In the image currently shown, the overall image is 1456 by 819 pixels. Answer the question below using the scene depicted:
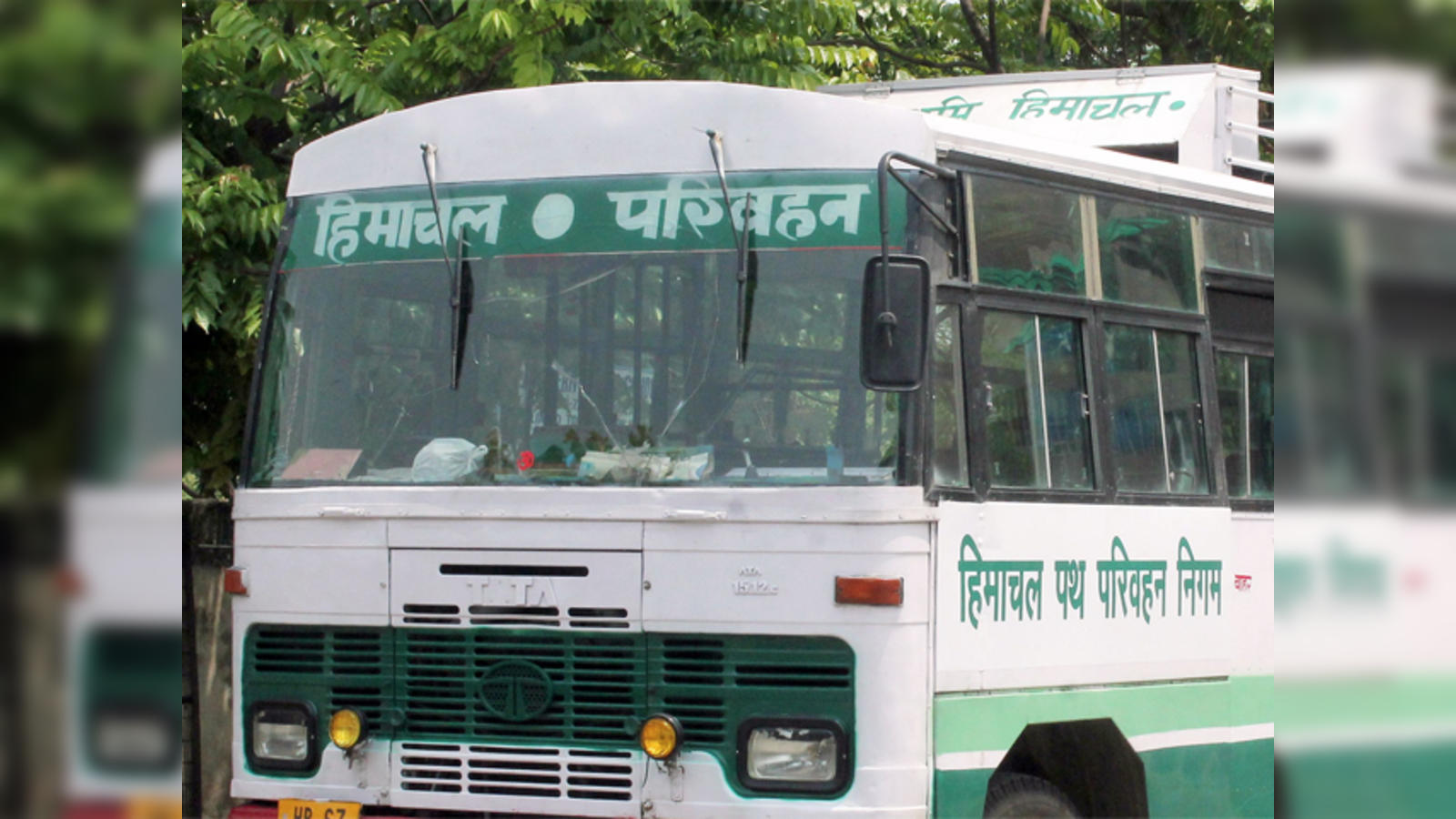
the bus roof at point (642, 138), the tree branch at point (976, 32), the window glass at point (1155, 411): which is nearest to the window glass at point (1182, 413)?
the window glass at point (1155, 411)

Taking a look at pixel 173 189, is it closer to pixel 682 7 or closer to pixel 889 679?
pixel 889 679

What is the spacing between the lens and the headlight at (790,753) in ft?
18.0

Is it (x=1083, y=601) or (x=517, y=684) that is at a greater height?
(x=1083, y=601)

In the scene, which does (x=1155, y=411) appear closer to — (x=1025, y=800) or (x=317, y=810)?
(x=1025, y=800)

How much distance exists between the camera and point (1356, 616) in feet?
6.14

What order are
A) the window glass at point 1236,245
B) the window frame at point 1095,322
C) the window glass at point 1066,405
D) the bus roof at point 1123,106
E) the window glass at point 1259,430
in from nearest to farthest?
the window frame at point 1095,322, the window glass at point 1066,405, the window glass at point 1236,245, the window glass at point 1259,430, the bus roof at point 1123,106

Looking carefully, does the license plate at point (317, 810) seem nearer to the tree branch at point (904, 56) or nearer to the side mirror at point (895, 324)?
the side mirror at point (895, 324)

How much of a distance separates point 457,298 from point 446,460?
565 mm

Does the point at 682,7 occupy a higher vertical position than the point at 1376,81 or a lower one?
higher

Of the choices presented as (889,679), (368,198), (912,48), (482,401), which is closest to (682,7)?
(368,198)

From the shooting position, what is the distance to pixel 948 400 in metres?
5.78

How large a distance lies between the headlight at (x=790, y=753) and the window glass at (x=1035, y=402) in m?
1.07

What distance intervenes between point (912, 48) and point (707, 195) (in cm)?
979

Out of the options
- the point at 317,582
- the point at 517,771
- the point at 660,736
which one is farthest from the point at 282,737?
the point at 660,736
